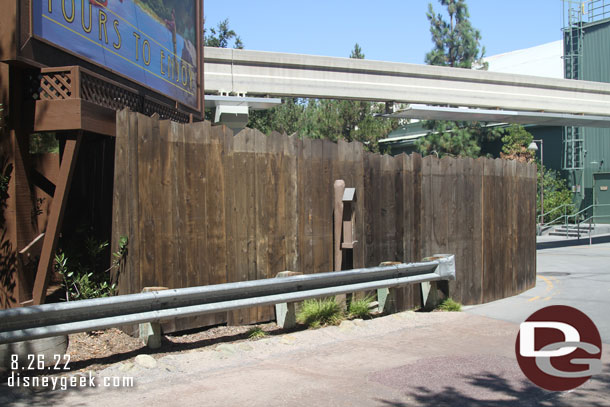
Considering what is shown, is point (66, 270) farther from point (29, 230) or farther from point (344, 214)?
point (344, 214)

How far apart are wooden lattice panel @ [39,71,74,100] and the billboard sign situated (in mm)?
505

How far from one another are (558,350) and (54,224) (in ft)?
18.3

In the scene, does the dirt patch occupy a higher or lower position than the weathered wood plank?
lower

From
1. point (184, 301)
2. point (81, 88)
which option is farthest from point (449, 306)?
point (81, 88)

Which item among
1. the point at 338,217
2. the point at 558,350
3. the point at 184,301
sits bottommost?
the point at 558,350

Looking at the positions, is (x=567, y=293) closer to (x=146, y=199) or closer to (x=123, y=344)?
(x=146, y=199)

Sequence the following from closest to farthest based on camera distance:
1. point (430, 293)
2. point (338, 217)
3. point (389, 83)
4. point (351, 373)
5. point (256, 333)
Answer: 1. point (351, 373)
2. point (256, 333)
3. point (338, 217)
4. point (430, 293)
5. point (389, 83)

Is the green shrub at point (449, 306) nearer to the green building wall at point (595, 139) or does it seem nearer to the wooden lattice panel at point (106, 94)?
the wooden lattice panel at point (106, 94)

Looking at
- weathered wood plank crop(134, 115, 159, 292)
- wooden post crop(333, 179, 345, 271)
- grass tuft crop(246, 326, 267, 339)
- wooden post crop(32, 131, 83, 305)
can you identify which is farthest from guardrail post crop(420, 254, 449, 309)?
wooden post crop(32, 131, 83, 305)

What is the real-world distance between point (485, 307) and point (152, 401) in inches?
265

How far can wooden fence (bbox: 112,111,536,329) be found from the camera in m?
6.79

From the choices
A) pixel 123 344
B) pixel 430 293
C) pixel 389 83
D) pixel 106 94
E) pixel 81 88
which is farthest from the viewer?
pixel 389 83

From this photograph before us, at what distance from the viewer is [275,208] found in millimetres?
7930

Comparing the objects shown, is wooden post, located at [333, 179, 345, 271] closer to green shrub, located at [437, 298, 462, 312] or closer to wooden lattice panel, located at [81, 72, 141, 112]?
green shrub, located at [437, 298, 462, 312]
